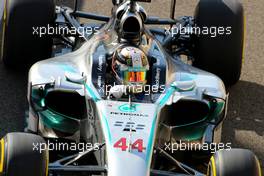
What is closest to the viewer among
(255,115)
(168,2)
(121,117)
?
(121,117)

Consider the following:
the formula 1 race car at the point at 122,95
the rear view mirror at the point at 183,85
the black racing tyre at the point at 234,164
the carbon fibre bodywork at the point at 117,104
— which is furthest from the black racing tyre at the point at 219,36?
the black racing tyre at the point at 234,164

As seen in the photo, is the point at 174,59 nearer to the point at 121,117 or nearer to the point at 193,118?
the point at 193,118

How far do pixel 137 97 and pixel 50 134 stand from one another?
0.65 metres

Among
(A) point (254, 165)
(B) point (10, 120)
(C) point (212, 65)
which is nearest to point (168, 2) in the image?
(C) point (212, 65)

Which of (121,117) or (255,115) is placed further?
(255,115)

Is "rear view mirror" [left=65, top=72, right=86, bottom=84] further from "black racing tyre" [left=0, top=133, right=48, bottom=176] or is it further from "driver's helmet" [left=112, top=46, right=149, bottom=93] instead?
"black racing tyre" [left=0, top=133, right=48, bottom=176]

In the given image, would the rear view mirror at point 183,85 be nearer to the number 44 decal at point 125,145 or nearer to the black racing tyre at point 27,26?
the number 44 decal at point 125,145

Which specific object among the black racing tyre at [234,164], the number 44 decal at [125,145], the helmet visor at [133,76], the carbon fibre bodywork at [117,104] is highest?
the helmet visor at [133,76]

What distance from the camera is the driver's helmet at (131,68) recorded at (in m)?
5.49

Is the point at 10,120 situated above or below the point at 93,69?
below

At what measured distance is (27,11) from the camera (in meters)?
6.41

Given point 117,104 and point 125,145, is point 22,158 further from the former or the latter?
point 117,104

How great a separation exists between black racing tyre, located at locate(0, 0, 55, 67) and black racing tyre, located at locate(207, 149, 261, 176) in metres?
2.11

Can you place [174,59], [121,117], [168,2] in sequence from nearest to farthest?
[121,117]
[174,59]
[168,2]
